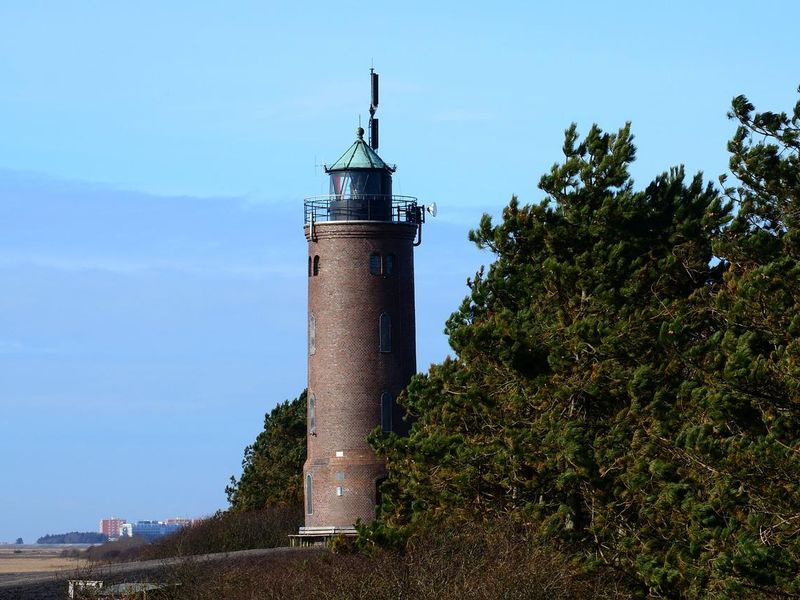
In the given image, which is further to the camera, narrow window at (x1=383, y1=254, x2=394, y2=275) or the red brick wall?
narrow window at (x1=383, y1=254, x2=394, y2=275)

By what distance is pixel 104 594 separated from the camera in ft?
105

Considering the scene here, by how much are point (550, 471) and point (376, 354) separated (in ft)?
79.0

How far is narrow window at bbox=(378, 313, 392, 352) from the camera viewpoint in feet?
188

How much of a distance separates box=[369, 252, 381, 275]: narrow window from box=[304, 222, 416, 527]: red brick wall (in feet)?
0.55

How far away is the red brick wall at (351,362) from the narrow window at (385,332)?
0.16 metres

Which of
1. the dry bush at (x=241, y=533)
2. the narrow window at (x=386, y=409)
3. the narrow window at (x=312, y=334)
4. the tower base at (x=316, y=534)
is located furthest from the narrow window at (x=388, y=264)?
the dry bush at (x=241, y=533)

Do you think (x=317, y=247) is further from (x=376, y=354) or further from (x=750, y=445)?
(x=750, y=445)

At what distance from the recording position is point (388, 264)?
5797cm

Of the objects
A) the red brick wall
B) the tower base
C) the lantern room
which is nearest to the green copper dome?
the lantern room

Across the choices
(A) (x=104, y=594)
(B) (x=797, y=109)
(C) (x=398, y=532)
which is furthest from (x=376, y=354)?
(B) (x=797, y=109)

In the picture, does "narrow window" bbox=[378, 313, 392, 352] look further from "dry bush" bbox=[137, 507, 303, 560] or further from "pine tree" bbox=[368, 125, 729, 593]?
"pine tree" bbox=[368, 125, 729, 593]

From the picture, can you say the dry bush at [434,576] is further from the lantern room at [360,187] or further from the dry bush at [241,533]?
the dry bush at [241,533]

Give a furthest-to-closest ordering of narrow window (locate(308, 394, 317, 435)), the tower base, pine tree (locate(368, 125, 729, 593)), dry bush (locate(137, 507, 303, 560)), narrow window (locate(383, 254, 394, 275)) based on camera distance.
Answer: dry bush (locate(137, 507, 303, 560)), narrow window (locate(308, 394, 317, 435)), narrow window (locate(383, 254, 394, 275)), the tower base, pine tree (locate(368, 125, 729, 593))

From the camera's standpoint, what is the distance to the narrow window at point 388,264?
57812mm
